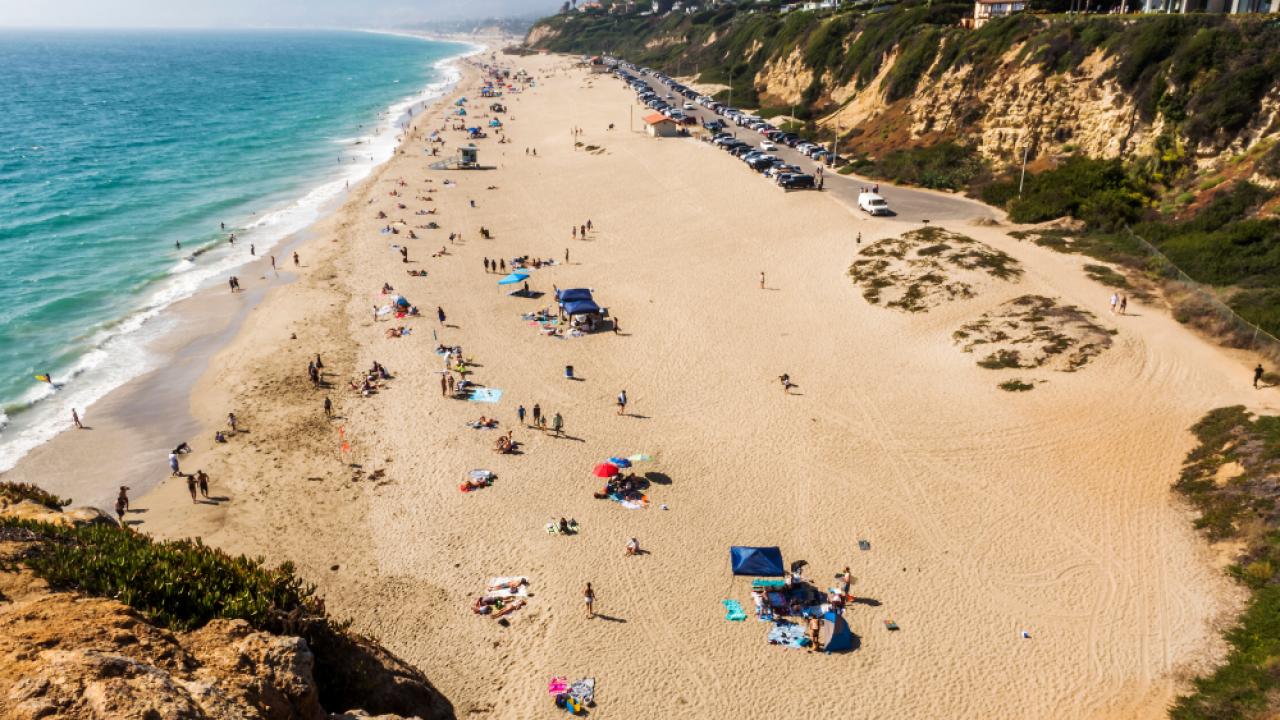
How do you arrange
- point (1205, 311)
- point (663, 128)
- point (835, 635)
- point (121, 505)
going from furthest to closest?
point (663, 128) → point (1205, 311) → point (121, 505) → point (835, 635)

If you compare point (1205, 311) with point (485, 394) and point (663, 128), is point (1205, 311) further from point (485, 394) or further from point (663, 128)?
point (663, 128)

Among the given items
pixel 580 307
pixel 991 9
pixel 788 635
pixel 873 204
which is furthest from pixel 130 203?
pixel 991 9

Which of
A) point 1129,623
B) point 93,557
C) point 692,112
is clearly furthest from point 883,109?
point 93,557

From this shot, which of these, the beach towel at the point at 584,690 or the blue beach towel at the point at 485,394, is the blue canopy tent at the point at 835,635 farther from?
the blue beach towel at the point at 485,394

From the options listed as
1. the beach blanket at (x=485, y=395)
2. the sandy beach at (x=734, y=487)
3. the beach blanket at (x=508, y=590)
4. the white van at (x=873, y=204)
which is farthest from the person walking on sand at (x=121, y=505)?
the white van at (x=873, y=204)

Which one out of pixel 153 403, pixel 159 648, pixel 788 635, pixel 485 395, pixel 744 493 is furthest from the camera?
pixel 153 403

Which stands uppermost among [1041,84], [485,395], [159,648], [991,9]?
[991,9]

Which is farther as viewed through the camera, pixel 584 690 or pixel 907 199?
pixel 907 199

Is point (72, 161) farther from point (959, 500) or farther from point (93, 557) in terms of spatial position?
point (959, 500)
